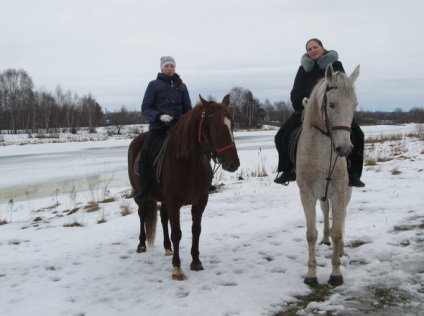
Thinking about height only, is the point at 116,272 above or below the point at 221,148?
below

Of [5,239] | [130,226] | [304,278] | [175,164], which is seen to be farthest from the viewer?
[130,226]

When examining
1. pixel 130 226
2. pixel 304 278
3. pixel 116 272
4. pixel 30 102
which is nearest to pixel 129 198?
pixel 130 226

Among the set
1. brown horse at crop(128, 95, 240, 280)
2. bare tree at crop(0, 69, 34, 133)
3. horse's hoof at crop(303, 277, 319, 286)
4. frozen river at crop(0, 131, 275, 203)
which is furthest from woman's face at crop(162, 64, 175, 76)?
bare tree at crop(0, 69, 34, 133)

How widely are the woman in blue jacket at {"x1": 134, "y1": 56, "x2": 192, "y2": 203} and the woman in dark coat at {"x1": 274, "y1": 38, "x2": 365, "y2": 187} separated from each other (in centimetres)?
157

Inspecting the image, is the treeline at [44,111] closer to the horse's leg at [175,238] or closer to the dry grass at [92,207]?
the dry grass at [92,207]

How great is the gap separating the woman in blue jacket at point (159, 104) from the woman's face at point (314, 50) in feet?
5.88

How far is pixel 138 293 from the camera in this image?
4.01 m

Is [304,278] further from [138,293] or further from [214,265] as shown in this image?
[138,293]

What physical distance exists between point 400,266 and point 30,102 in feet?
226

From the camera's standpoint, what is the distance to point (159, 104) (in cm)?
512

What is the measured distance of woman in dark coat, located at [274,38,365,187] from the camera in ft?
15.0

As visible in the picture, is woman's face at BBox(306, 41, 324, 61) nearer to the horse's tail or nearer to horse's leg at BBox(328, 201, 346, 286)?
horse's leg at BBox(328, 201, 346, 286)

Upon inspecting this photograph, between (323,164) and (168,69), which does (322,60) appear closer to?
(323,164)

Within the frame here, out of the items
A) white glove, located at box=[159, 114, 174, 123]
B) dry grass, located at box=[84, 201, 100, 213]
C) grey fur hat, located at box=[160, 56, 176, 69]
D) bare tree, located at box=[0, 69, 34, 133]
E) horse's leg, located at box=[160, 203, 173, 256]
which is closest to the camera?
white glove, located at box=[159, 114, 174, 123]
